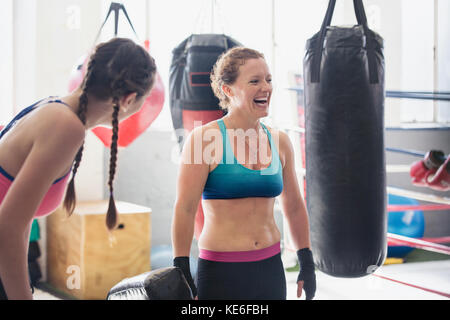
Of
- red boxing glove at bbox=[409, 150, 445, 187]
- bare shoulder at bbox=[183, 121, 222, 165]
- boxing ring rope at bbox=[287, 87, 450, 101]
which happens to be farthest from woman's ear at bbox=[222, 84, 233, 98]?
red boxing glove at bbox=[409, 150, 445, 187]

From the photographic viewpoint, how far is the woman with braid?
1097mm

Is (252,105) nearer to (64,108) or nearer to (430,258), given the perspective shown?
(64,108)

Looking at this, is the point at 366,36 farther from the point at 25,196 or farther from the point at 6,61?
the point at 6,61

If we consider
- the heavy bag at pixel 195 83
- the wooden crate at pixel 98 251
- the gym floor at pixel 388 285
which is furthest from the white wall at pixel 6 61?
the heavy bag at pixel 195 83

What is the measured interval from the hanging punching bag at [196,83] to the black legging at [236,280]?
0.95 m

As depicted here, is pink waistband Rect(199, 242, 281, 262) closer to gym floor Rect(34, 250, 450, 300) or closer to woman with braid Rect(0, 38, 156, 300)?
woman with braid Rect(0, 38, 156, 300)

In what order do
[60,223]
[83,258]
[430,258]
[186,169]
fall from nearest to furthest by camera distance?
[186,169]
[83,258]
[60,223]
[430,258]

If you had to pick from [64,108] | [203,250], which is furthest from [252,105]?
[64,108]

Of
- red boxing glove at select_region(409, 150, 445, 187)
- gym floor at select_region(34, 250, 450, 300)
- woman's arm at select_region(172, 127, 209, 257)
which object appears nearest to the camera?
woman's arm at select_region(172, 127, 209, 257)

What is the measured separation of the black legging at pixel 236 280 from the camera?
160cm

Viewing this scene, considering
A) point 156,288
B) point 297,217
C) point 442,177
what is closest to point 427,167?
point 442,177

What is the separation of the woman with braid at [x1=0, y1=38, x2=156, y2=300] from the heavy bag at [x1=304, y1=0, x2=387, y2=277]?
102 cm

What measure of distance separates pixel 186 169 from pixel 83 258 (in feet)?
7.29
